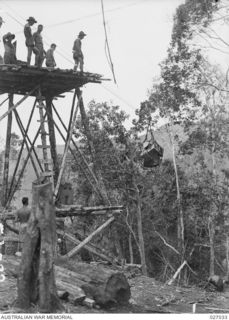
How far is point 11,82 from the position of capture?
1300 centimetres

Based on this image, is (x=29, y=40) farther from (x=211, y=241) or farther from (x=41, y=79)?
(x=211, y=241)

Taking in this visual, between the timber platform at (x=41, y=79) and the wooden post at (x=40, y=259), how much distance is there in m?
5.66

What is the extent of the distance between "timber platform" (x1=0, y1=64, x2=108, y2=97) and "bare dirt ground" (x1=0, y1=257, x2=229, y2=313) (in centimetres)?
436

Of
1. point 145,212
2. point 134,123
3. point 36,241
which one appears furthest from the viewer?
point 145,212

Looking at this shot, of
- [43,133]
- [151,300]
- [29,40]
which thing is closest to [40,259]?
[151,300]

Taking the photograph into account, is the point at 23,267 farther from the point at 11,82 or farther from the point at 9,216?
the point at 11,82

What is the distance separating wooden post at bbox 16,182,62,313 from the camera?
7.01m

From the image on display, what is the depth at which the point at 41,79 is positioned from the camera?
12883 mm

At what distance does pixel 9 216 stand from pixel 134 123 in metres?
13.5

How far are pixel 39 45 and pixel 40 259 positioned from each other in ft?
23.9

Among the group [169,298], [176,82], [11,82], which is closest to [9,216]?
[11,82]

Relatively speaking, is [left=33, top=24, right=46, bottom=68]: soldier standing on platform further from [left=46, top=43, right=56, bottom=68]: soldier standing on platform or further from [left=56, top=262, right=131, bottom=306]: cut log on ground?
[left=56, top=262, right=131, bottom=306]: cut log on ground

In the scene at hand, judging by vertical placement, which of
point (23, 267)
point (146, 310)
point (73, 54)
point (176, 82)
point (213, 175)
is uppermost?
point (176, 82)

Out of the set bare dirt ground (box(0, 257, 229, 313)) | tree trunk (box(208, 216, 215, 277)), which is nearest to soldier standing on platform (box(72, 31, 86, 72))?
bare dirt ground (box(0, 257, 229, 313))
